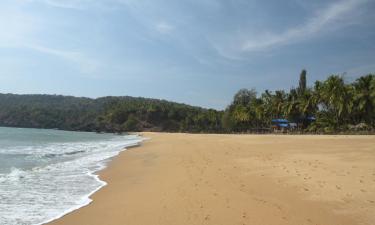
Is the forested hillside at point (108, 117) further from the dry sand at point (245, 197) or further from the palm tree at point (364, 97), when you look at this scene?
the dry sand at point (245, 197)

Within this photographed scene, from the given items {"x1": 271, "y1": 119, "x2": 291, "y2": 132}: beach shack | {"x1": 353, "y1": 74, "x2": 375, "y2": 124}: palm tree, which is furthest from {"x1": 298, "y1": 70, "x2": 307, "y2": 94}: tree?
{"x1": 353, "y1": 74, "x2": 375, "y2": 124}: palm tree

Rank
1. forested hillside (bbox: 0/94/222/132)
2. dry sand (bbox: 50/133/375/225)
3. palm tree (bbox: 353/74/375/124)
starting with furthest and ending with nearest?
forested hillside (bbox: 0/94/222/132)
palm tree (bbox: 353/74/375/124)
dry sand (bbox: 50/133/375/225)

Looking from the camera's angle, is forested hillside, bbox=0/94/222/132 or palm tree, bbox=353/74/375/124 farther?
Result: forested hillside, bbox=0/94/222/132

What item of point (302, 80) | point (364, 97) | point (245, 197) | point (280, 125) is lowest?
point (245, 197)

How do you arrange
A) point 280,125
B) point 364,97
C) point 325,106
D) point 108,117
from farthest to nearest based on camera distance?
point 108,117 < point 280,125 < point 325,106 < point 364,97

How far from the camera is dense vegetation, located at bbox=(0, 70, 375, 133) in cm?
Answer: 5328

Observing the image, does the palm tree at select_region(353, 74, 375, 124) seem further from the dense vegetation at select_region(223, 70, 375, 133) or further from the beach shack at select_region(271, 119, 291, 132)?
the beach shack at select_region(271, 119, 291, 132)

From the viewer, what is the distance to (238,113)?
89062 mm

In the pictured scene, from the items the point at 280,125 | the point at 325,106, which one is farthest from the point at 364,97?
the point at 280,125

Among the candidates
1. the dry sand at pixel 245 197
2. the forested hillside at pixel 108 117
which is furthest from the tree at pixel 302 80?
the forested hillside at pixel 108 117

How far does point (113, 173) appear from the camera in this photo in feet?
51.8

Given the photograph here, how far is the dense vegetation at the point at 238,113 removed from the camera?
53.3m

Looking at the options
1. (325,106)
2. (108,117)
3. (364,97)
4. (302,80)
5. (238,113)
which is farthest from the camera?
(108,117)

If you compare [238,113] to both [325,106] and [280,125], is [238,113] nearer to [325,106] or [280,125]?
[280,125]
